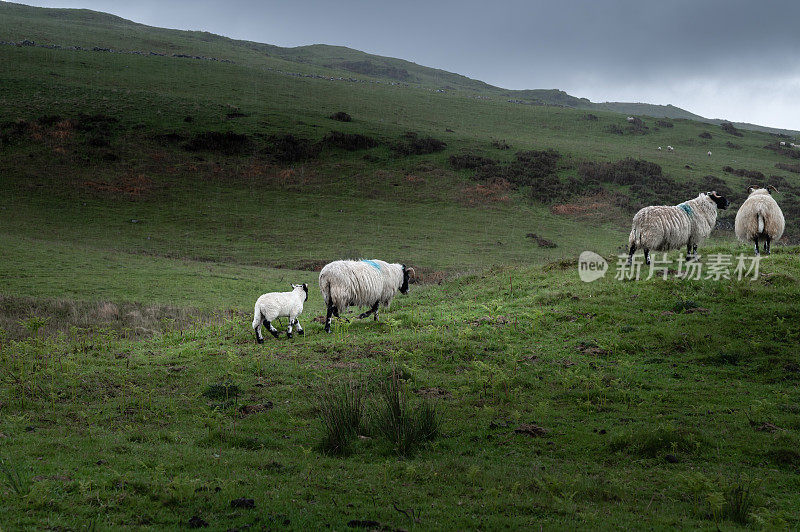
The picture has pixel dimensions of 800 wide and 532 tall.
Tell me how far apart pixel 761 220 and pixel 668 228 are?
3161mm

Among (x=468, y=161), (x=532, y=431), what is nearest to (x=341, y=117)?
(x=468, y=161)

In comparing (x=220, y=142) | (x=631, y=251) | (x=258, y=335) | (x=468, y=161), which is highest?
(x=468, y=161)

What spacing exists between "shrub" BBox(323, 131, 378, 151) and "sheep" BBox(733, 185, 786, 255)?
47985 mm

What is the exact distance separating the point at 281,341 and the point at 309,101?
71574 millimetres

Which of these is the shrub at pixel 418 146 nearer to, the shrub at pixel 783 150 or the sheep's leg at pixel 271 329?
the sheep's leg at pixel 271 329

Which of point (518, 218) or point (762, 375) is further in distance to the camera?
point (518, 218)

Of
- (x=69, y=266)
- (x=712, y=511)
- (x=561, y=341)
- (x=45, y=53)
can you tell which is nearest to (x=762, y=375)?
(x=561, y=341)

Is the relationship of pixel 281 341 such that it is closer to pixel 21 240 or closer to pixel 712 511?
pixel 712 511

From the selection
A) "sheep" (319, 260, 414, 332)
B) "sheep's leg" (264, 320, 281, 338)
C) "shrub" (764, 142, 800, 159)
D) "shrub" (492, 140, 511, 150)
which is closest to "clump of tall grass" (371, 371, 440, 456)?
"sheep's leg" (264, 320, 281, 338)

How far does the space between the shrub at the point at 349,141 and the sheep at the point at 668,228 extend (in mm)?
46874

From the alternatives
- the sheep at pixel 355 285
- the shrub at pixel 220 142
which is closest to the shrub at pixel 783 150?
the shrub at pixel 220 142

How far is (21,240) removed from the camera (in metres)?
33.5

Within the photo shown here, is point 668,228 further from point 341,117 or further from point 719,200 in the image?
point 341,117

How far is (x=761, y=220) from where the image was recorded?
1873 cm
